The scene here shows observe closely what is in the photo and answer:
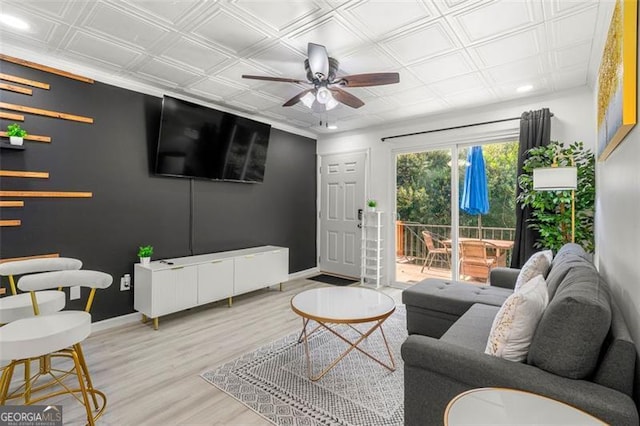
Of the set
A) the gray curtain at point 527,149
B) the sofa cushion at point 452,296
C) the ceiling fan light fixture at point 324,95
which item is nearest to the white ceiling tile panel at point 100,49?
the ceiling fan light fixture at point 324,95

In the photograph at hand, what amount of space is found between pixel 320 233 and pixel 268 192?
144cm

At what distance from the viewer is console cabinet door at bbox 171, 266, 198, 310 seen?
3.32 metres

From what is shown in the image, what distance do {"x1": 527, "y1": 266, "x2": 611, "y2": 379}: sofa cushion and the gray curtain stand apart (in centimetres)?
256

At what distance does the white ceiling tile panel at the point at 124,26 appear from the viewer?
2197 mm

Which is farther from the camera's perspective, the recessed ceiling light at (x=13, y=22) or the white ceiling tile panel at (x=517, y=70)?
the white ceiling tile panel at (x=517, y=70)

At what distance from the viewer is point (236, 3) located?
208 centimetres

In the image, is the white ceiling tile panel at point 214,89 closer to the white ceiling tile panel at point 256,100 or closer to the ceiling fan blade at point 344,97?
the white ceiling tile panel at point 256,100

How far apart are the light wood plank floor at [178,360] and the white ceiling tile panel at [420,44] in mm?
2816

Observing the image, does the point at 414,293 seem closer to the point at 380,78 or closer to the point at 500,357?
the point at 500,357

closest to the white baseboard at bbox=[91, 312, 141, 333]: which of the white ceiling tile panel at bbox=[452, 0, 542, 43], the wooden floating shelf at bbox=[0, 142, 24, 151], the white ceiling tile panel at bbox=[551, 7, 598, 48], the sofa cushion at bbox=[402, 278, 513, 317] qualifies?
the wooden floating shelf at bbox=[0, 142, 24, 151]

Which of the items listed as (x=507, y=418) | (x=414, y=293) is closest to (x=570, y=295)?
(x=507, y=418)

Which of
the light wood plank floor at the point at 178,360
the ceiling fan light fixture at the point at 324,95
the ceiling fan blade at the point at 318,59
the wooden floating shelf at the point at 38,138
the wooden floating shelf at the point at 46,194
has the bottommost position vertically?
the light wood plank floor at the point at 178,360

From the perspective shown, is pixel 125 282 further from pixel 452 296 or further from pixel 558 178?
pixel 558 178

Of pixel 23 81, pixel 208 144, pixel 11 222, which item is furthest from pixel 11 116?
pixel 208 144
